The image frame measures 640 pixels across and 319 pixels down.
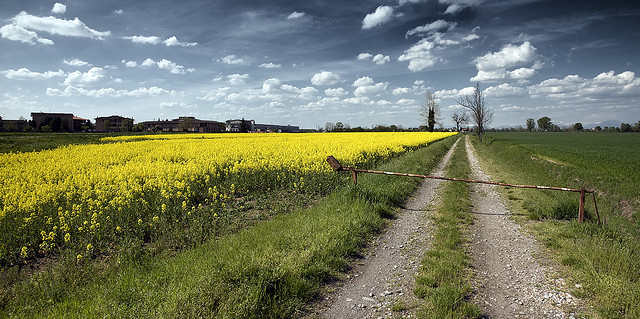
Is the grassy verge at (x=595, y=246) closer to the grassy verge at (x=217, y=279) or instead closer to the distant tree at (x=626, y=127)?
the grassy verge at (x=217, y=279)

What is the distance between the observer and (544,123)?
17975cm

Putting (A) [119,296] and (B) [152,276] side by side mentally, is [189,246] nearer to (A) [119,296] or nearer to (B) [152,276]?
(B) [152,276]

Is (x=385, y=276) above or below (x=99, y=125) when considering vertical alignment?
below

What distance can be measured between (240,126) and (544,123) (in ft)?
585

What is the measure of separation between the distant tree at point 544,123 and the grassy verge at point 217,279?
710 feet

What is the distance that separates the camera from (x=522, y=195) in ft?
34.7

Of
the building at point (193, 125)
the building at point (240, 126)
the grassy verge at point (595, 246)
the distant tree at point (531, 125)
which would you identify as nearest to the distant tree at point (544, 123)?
the distant tree at point (531, 125)

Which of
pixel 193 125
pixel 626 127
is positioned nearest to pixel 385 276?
pixel 193 125

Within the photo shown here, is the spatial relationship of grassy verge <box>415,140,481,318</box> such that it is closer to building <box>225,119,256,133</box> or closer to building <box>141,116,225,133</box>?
building <box>225,119,256,133</box>

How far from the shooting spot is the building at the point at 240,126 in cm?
10931

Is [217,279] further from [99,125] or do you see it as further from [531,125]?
[531,125]

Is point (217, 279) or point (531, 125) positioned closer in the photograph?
point (217, 279)

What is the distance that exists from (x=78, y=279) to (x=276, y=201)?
5369mm

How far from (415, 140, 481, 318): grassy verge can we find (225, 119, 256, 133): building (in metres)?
106
